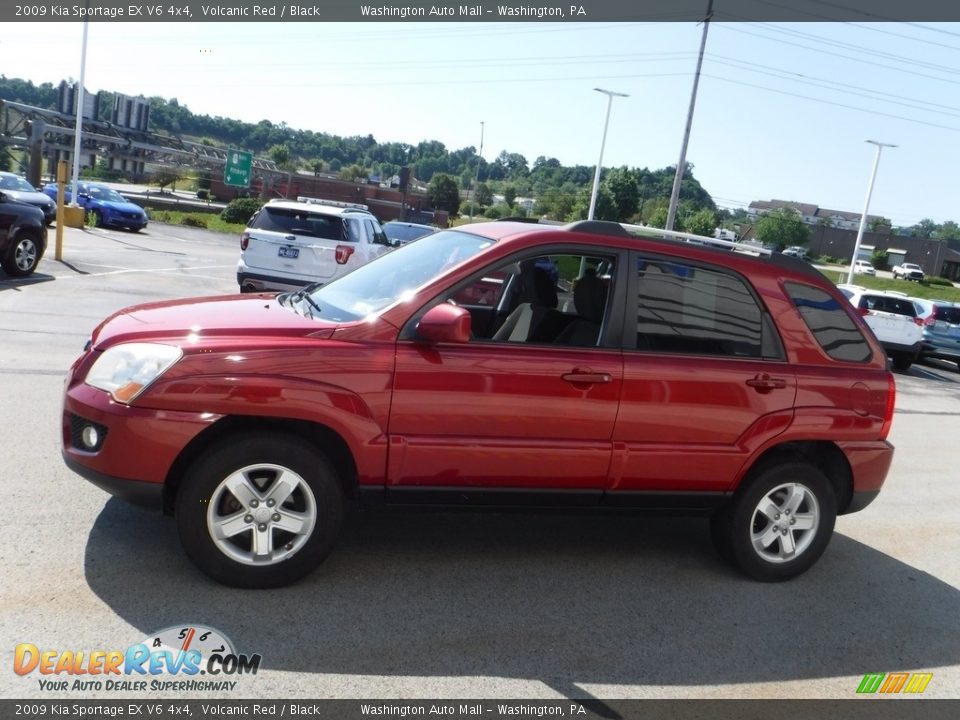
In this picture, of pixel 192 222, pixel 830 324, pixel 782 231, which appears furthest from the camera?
pixel 782 231

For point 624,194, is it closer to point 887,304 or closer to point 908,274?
point 908,274

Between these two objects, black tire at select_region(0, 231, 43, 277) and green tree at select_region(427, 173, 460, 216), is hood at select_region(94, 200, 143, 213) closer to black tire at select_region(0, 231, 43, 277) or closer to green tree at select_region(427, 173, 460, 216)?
black tire at select_region(0, 231, 43, 277)

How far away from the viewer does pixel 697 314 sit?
4.87 meters

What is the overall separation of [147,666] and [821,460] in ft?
12.8

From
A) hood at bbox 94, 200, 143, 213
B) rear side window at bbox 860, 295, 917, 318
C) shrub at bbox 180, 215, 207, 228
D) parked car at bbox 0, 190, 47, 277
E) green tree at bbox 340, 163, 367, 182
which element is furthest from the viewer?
green tree at bbox 340, 163, 367, 182

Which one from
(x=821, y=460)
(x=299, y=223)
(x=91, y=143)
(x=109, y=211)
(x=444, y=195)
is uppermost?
(x=444, y=195)

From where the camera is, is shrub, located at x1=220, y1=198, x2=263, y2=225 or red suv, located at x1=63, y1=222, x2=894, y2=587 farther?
shrub, located at x1=220, y1=198, x2=263, y2=225

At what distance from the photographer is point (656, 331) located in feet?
15.5

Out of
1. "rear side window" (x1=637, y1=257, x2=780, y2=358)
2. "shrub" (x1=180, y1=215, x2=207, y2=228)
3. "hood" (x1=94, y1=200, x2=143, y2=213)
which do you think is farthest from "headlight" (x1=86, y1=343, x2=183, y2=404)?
"shrub" (x1=180, y1=215, x2=207, y2=228)

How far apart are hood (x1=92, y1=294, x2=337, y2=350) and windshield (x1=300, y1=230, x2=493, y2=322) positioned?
0.72ft

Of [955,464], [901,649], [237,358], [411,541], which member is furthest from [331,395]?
[955,464]

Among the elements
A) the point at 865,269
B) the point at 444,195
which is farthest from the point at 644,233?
the point at 865,269

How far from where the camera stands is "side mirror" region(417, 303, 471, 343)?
4105 mm

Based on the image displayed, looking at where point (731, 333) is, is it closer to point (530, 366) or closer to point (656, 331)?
point (656, 331)
